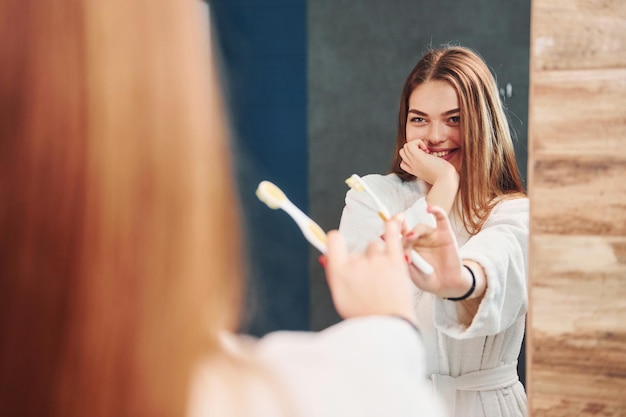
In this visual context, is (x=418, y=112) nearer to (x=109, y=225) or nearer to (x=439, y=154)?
(x=439, y=154)

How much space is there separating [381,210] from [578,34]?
0.32 meters

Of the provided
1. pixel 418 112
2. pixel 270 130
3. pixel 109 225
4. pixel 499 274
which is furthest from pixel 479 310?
pixel 109 225

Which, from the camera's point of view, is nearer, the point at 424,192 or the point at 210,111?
the point at 210,111

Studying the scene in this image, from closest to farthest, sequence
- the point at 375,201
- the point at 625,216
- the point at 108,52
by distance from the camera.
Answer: the point at 108,52, the point at 625,216, the point at 375,201

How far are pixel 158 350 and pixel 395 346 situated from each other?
0.58 ft

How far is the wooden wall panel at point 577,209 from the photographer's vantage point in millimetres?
735

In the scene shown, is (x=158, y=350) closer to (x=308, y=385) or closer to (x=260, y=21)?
(x=308, y=385)

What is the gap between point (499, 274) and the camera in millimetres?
828

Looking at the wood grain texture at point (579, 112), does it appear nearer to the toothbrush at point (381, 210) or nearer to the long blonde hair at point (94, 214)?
the toothbrush at point (381, 210)

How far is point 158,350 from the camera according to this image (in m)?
0.38

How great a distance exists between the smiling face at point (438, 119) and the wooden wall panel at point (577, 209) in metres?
0.14

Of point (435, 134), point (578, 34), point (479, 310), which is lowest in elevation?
point (479, 310)

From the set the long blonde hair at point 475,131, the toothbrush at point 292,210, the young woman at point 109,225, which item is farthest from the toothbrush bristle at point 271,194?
the young woman at point 109,225

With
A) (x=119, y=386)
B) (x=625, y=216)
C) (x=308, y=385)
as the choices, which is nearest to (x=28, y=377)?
(x=119, y=386)
